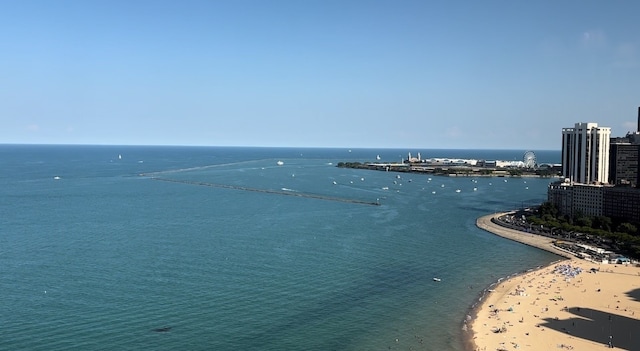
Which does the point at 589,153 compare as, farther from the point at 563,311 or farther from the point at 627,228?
the point at 563,311

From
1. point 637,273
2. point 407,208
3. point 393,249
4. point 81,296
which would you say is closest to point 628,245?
point 637,273

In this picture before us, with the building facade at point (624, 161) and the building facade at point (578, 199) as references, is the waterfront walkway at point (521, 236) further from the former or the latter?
the building facade at point (624, 161)

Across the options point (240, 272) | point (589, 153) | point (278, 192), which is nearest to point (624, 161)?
point (589, 153)

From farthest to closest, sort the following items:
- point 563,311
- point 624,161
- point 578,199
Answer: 1. point 624,161
2. point 578,199
3. point 563,311

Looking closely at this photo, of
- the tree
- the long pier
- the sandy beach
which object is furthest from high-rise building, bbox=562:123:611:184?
the sandy beach

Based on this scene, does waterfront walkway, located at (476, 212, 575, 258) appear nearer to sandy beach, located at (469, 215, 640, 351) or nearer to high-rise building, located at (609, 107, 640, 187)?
sandy beach, located at (469, 215, 640, 351)
